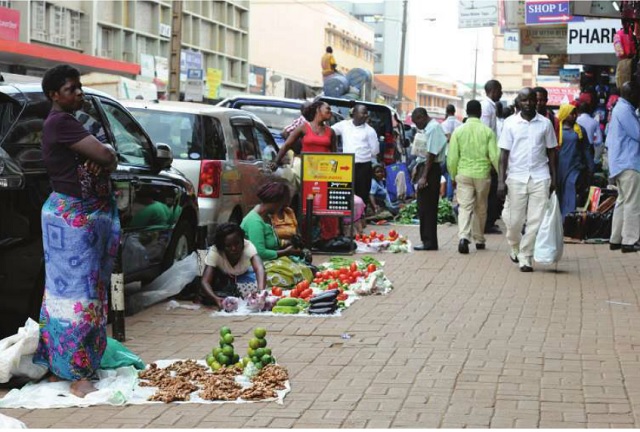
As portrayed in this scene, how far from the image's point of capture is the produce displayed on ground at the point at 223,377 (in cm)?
644

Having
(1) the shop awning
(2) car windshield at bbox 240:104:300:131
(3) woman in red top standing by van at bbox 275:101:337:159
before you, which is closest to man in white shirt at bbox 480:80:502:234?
(3) woman in red top standing by van at bbox 275:101:337:159

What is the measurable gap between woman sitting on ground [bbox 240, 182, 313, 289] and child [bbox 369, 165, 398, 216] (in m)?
8.76

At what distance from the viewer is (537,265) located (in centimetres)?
1336

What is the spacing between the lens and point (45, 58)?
3328 centimetres

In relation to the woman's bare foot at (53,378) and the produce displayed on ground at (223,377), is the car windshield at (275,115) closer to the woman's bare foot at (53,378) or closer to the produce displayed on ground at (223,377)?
the produce displayed on ground at (223,377)

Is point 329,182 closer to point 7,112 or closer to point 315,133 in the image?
point 315,133

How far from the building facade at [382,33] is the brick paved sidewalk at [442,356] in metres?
134

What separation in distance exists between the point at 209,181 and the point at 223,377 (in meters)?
Answer: 5.53

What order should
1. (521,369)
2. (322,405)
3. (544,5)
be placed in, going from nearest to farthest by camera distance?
(322,405)
(521,369)
(544,5)

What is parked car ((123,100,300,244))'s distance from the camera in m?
12.2

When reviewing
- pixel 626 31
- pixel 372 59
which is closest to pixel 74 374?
pixel 626 31

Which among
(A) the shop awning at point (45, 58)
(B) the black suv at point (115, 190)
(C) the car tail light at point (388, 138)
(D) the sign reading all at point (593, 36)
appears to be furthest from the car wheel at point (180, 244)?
(A) the shop awning at point (45, 58)

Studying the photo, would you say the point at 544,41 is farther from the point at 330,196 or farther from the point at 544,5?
the point at 330,196

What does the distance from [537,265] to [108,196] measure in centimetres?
765
